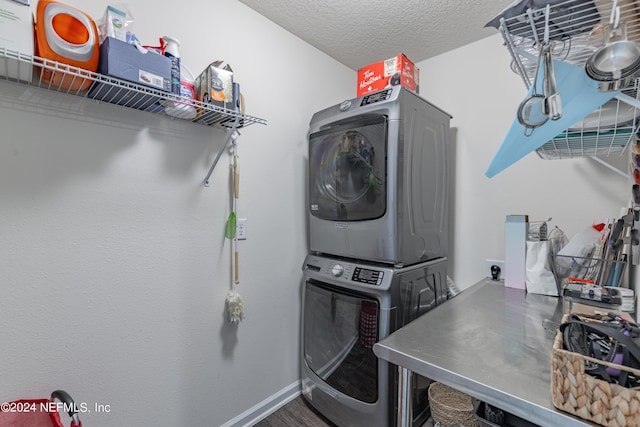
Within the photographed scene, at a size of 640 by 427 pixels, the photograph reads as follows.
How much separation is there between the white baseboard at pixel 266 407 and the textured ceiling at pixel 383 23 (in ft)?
7.96

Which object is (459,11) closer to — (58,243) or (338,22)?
(338,22)

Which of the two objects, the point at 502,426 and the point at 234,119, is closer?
the point at 502,426

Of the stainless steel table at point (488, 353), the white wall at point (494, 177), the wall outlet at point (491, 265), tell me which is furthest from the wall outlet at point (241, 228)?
the wall outlet at point (491, 265)

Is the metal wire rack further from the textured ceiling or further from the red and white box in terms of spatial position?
the textured ceiling

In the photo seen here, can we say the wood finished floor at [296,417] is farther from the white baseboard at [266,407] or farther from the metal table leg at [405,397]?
the metal table leg at [405,397]

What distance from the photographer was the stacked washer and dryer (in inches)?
58.1

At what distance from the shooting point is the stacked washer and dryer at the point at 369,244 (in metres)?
1.48

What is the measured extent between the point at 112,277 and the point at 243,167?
0.85 metres

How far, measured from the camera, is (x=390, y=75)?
5.84 feet

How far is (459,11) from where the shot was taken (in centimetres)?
174

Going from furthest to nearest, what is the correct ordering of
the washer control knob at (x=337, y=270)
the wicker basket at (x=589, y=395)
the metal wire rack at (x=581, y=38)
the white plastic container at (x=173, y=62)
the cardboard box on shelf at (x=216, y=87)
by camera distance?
the washer control knob at (x=337, y=270), the cardboard box on shelf at (x=216, y=87), the white plastic container at (x=173, y=62), the metal wire rack at (x=581, y=38), the wicker basket at (x=589, y=395)

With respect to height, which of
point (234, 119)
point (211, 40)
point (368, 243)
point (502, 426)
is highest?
point (211, 40)

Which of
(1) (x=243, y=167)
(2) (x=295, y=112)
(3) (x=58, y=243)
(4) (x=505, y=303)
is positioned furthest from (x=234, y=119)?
(4) (x=505, y=303)

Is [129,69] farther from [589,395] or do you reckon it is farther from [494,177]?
[494,177]
